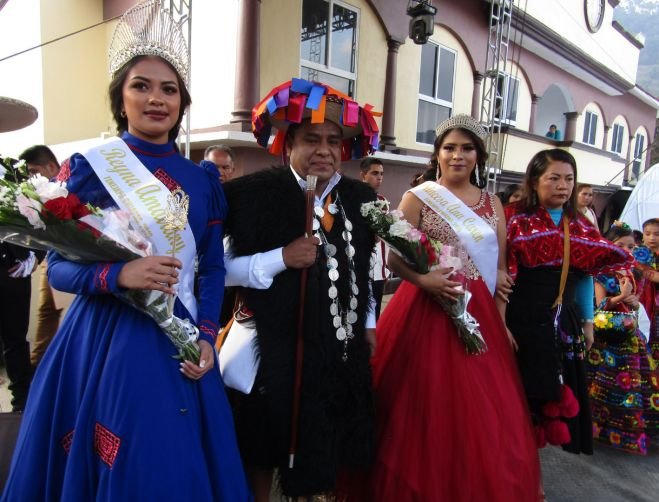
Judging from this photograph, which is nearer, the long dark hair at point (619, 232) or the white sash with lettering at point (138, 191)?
the white sash with lettering at point (138, 191)

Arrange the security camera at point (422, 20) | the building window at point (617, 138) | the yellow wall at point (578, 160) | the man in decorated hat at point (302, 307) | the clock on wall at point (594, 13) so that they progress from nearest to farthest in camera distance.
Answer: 1. the man in decorated hat at point (302, 307)
2. the security camera at point (422, 20)
3. the yellow wall at point (578, 160)
4. the clock on wall at point (594, 13)
5. the building window at point (617, 138)

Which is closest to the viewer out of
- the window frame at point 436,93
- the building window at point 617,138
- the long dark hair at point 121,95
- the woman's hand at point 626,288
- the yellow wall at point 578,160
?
the long dark hair at point 121,95

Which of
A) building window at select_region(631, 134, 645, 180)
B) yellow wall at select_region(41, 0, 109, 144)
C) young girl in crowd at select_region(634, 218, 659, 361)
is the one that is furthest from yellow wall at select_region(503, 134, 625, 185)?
yellow wall at select_region(41, 0, 109, 144)

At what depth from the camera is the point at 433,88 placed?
869 cm

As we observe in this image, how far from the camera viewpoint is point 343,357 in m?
1.67

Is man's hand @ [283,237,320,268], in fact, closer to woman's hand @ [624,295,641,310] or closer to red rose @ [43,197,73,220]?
red rose @ [43,197,73,220]

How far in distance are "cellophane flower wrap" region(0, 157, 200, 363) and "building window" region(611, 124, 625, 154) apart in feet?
59.5

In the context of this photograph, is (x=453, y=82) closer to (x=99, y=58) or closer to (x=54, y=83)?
(x=99, y=58)

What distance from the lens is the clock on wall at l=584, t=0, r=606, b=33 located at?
12305mm

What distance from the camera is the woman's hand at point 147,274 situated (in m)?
1.22

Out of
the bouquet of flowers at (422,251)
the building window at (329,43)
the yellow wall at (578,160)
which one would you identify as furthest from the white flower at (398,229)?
the yellow wall at (578,160)

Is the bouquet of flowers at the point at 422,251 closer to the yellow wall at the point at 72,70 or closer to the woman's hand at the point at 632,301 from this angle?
the woman's hand at the point at 632,301

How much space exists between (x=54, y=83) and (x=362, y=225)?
7.39 m

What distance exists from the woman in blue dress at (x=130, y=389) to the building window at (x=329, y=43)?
17.7 feet
